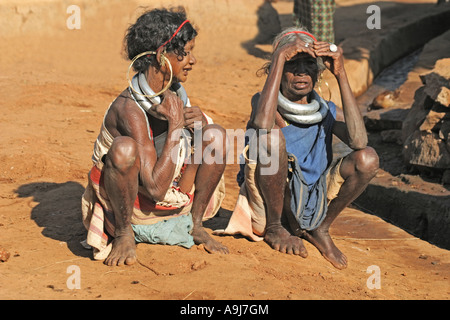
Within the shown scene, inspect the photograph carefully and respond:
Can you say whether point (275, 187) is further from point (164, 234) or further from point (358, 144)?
point (164, 234)

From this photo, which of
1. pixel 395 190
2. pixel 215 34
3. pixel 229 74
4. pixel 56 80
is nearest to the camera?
pixel 395 190

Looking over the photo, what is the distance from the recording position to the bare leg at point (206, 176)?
3.88 m

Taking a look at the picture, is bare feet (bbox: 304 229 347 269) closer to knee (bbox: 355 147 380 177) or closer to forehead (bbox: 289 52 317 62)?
knee (bbox: 355 147 380 177)

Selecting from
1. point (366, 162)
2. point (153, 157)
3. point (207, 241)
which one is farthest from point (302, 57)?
point (207, 241)

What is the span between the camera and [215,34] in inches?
434

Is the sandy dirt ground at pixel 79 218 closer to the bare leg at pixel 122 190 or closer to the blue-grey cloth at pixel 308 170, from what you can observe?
the bare leg at pixel 122 190

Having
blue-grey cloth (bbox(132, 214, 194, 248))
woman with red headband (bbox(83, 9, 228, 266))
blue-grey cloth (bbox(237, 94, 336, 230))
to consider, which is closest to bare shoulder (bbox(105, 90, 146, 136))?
woman with red headband (bbox(83, 9, 228, 266))

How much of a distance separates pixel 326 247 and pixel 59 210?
1.91m

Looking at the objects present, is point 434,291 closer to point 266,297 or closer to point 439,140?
point 266,297

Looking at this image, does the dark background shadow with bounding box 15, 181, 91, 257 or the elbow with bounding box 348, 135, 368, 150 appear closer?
the elbow with bounding box 348, 135, 368, 150

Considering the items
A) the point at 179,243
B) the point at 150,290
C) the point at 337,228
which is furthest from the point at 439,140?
the point at 150,290

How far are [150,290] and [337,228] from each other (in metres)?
2.21

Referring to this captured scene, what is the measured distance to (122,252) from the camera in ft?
12.0

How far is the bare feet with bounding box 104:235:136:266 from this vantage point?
11.9ft
